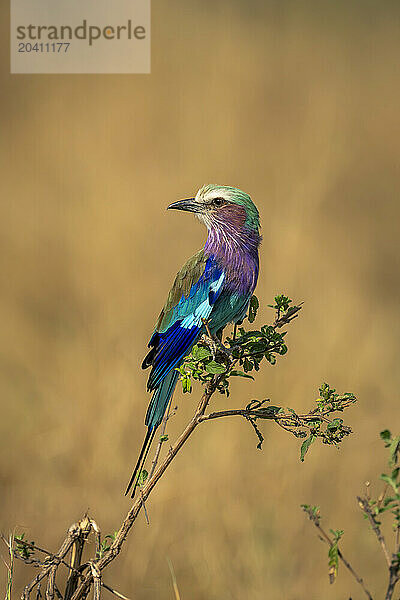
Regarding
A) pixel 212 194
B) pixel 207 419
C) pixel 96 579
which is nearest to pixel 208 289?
pixel 212 194

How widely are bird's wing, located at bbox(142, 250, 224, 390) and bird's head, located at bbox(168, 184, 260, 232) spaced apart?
2.5 inches

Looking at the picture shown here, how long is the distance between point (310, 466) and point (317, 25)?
8.45 feet

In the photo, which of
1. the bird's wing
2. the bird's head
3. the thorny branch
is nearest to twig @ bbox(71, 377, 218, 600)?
the thorny branch

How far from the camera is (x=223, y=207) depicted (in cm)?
116

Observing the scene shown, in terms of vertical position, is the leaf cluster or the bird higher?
the bird

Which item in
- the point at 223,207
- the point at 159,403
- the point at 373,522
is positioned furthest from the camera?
the point at 223,207

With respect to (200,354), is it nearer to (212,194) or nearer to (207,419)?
(207,419)

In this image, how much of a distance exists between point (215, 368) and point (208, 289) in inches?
9.1

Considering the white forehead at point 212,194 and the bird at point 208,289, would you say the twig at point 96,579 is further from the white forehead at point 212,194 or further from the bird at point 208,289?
the white forehead at point 212,194

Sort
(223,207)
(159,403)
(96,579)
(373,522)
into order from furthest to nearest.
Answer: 1. (223,207)
2. (159,403)
3. (96,579)
4. (373,522)

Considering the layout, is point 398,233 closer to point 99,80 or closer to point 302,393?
point 302,393

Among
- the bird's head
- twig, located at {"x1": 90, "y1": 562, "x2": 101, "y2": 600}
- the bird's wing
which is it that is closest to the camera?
twig, located at {"x1": 90, "y1": 562, "x2": 101, "y2": 600}

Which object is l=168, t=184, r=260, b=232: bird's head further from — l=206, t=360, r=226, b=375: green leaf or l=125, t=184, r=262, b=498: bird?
l=206, t=360, r=226, b=375: green leaf

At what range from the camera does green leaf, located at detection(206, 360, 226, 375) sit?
0.87m
